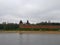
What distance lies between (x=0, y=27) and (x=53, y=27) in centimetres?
1915

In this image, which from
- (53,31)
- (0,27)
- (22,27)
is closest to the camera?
(53,31)

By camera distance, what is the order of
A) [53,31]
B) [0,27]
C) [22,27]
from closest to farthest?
[53,31]
[22,27]
[0,27]

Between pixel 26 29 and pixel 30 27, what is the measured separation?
5.65ft

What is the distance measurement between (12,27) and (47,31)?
13275mm

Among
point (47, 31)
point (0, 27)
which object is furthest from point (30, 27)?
point (0, 27)

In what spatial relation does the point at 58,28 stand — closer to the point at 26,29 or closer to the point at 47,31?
the point at 47,31

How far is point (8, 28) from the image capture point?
60.2m

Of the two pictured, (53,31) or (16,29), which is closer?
(53,31)

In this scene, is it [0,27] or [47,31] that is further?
[0,27]

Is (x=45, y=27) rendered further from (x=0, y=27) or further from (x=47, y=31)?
(x=0, y=27)

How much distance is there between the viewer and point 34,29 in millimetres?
55000

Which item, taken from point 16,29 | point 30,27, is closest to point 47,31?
point 30,27

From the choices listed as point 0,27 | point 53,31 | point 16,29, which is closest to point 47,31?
point 53,31

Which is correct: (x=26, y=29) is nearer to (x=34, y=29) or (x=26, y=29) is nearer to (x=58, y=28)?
(x=34, y=29)
